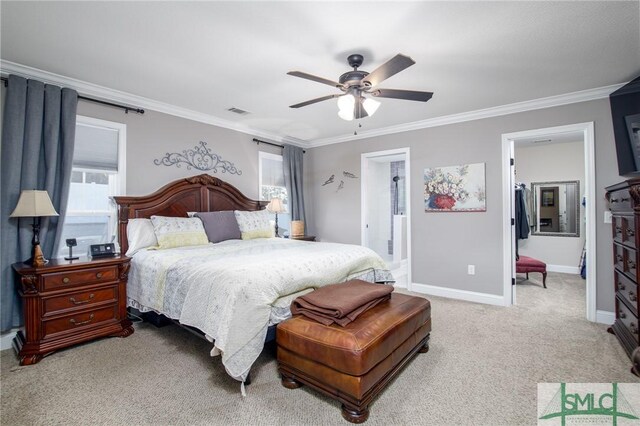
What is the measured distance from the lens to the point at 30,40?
234 centimetres

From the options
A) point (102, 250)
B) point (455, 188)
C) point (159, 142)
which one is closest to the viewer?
point (102, 250)

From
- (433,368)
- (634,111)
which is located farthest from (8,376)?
(634,111)

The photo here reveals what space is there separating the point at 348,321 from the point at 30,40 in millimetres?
3198

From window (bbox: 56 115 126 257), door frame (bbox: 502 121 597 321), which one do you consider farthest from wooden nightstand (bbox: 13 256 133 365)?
door frame (bbox: 502 121 597 321)

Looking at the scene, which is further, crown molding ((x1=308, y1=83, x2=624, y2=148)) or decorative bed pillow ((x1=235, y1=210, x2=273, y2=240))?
decorative bed pillow ((x1=235, y1=210, x2=273, y2=240))

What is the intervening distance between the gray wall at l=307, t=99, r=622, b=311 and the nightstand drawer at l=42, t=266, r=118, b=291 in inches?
150

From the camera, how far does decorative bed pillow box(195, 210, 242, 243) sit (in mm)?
3668

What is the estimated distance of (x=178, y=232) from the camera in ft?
10.9

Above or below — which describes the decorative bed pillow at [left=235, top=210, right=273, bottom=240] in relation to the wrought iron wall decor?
below

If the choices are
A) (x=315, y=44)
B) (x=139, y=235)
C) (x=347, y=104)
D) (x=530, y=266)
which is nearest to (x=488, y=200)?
(x=530, y=266)

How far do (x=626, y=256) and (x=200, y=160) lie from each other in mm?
4753

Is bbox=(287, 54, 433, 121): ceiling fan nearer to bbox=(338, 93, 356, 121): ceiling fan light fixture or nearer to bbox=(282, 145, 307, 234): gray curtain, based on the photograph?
bbox=(338, 93, 356, 121): ceiling fan light fixture

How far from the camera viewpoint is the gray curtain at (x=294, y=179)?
5316 mm

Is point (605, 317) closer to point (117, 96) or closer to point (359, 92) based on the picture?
point (359, 92)
